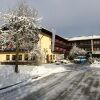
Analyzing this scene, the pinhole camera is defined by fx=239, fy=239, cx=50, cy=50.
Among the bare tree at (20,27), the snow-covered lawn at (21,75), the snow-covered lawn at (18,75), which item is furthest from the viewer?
the bare tree at (20,27)

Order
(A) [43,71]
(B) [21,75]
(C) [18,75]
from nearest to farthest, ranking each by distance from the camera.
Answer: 1. (C) [18,75]
2. (B) [21,75]
3. (A) [43,71]

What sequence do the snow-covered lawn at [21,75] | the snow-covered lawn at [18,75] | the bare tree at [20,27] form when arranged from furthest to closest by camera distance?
the bare tree at [20,27], the snow-covered lawn at [21,75], the snow-covered lawn at [18,75]

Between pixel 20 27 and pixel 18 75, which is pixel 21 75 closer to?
pixel 18 75

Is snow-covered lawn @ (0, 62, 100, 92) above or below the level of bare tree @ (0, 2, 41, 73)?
below

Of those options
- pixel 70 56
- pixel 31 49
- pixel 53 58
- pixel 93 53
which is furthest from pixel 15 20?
pixel 93 53

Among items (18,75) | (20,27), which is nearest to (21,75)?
(18,75)

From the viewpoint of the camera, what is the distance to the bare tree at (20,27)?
3151cm

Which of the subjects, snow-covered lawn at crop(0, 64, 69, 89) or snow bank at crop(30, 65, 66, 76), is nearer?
snow-covered lawn at crop(0, 64, 69, 89)

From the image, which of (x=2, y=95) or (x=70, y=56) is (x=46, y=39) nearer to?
(x=70, y=56)

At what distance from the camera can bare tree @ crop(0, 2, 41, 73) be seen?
103 ft

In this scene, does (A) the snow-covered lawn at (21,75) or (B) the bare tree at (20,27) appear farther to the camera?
(B) the bare tree at (20,27)

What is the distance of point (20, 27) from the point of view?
31594 millimetres

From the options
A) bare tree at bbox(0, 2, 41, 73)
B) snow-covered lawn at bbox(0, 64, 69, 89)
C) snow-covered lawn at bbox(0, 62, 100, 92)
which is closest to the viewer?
snow-covered lawn at bbox(0, 64, 69, 89)

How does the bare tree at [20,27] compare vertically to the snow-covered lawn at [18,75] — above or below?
above
